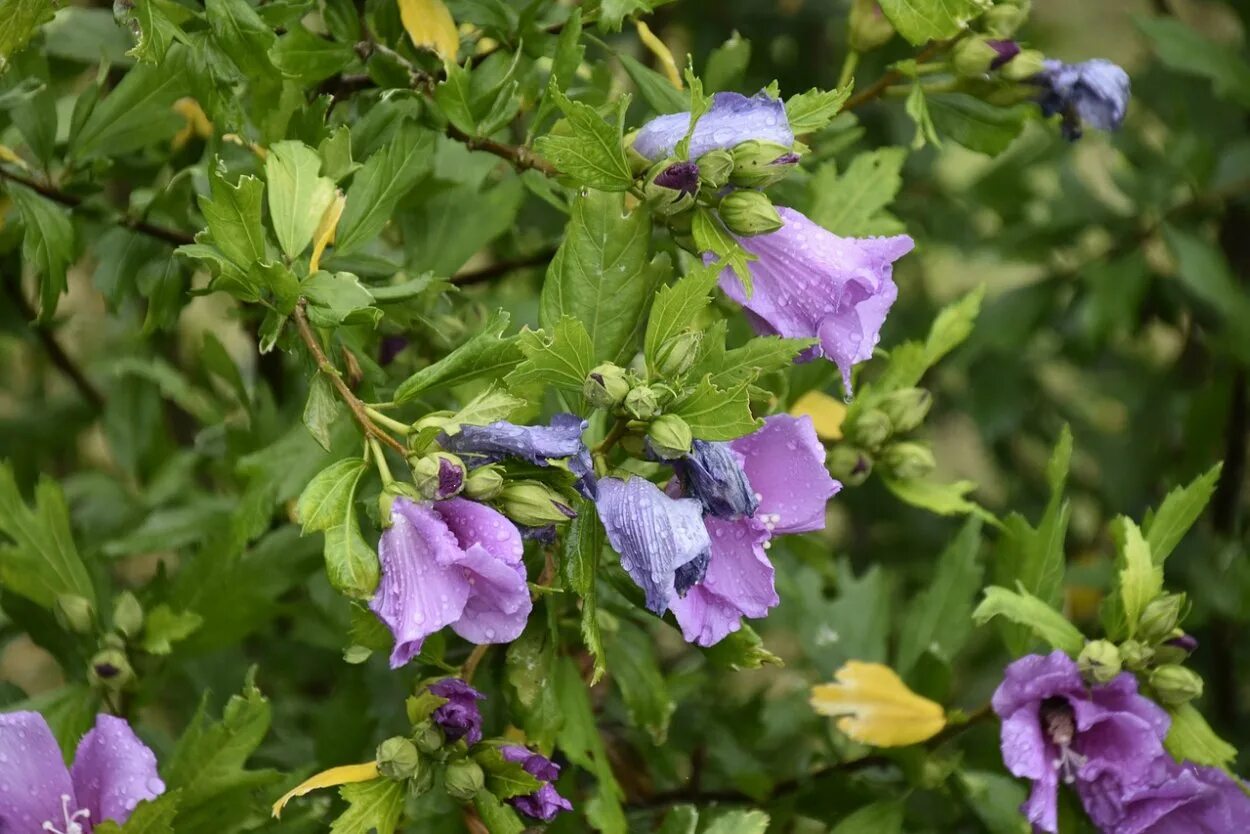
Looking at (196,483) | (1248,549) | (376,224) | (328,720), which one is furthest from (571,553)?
(1248,549)

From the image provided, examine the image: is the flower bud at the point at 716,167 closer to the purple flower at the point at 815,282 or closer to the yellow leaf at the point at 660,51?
the purple flower at the point at 815,282

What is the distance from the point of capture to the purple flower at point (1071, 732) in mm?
909

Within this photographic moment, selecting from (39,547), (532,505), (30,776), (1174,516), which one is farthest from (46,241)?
(1174,516)

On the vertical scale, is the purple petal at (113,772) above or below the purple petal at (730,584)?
below

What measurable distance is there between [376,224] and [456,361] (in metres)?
0.17

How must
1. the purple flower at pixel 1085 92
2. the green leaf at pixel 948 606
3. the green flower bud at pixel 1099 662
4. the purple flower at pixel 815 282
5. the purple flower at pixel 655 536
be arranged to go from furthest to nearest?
the green leaf at pixel 948 606
the purple flower at pixel 1085 92
the green flower bud at pixel 1099 662
the purple flower at pixel 815 282
the purple flower at pixel 655 536

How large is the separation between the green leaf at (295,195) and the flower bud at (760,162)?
25 centimetres

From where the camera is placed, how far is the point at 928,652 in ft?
3.72

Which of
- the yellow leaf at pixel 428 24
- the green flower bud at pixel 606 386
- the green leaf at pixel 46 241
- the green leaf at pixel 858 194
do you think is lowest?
the green leaf at pixel 858 194

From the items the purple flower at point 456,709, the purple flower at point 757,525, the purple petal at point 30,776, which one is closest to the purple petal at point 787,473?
the purple flower at point 757,525

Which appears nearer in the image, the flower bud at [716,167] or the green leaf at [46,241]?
the flower bud at [716,167]

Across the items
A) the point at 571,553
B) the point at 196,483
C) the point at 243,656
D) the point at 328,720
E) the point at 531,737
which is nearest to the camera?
the point at 571,553

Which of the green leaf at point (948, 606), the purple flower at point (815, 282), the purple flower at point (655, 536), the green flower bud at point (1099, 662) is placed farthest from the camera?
the green leaf at point (948, 606)

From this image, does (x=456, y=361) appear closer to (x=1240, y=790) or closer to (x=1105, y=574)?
(x=1240, y=790)
